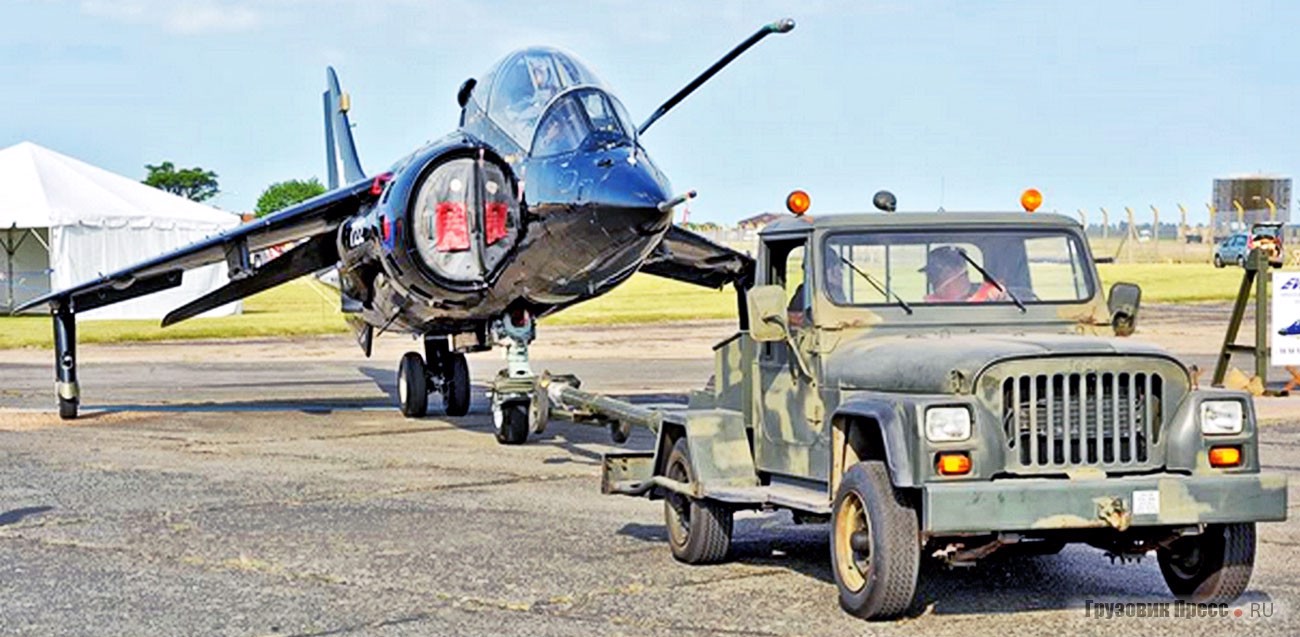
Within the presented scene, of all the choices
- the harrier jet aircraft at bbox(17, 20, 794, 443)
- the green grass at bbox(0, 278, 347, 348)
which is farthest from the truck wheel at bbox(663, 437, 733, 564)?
the green grass at bbox(0, 278, 347, 348)

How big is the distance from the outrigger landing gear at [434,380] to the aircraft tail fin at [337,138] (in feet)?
15.6

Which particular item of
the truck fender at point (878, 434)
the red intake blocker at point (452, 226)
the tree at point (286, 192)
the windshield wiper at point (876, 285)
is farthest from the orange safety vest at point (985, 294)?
the tree at point (286, 192)

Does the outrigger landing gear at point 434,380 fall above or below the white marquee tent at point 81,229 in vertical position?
below

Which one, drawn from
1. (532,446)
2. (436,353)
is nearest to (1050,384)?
(532,446)

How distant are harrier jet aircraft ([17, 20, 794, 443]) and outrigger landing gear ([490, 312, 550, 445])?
2 cm

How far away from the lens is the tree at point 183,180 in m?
130

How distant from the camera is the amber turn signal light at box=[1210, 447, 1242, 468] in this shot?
7.60m

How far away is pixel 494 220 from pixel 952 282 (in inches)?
311

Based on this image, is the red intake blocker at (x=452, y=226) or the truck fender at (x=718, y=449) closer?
the truck fender at (x=718, y=449)

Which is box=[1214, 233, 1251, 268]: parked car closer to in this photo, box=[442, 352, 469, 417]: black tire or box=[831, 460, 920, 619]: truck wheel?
box=[442, 352, 469, 417]: black tire

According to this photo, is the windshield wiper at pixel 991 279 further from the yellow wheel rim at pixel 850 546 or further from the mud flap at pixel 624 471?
the mud flap at pixel 624 471

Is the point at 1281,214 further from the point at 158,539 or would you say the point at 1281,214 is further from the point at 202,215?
the point at 158,539

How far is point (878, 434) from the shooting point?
26.0 ft

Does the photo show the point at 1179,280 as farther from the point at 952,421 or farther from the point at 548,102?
the point at 952,421
